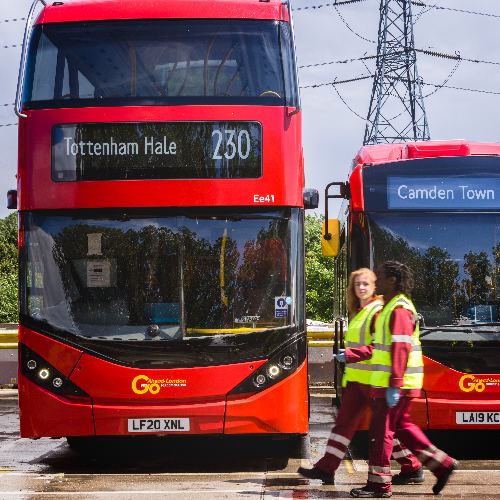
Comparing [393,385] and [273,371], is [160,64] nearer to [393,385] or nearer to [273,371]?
[273,371]

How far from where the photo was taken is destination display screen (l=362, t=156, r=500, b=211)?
7.54 meters

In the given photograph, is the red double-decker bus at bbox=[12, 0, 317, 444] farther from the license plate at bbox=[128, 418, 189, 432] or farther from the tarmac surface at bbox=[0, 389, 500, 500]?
the tarmac surface at bbox=[0, 389, 500, 500]

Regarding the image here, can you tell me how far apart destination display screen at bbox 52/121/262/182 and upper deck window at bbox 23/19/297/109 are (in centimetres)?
25

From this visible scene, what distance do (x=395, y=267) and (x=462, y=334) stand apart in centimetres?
181

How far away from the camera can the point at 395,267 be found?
5.91 m

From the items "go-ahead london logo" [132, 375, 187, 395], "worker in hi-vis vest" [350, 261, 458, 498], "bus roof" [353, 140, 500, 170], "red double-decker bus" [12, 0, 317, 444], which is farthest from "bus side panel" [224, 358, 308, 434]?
"bus roof" [353, 140, 500, 170]

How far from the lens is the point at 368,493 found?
18.8 feet

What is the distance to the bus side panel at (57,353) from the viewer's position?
6.69 metres

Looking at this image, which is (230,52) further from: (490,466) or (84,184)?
(490,466)

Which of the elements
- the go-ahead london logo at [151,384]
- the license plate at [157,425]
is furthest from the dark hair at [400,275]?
the license plate at [157,425]

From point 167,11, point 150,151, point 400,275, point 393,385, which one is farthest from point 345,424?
point 167,11

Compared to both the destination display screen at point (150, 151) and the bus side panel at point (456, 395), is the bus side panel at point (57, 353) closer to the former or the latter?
the destination display screen at point (150, 151)

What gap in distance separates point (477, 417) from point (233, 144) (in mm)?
3476

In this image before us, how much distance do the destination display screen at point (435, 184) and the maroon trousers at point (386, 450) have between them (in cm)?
244
